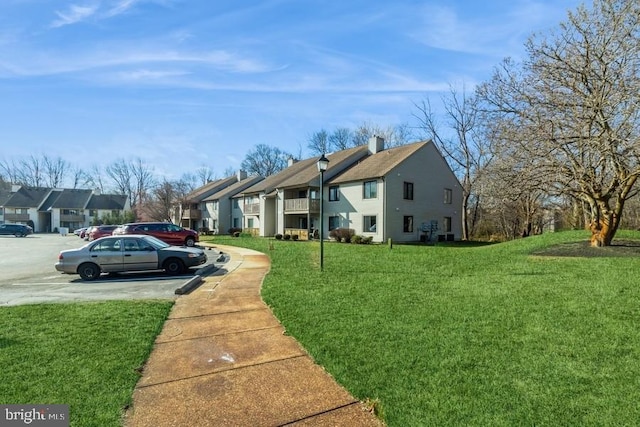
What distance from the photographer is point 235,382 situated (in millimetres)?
4273

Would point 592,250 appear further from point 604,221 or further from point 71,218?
point 71,218

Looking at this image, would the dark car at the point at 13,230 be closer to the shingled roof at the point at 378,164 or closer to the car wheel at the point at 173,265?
the shingled roof at the point at 378,164

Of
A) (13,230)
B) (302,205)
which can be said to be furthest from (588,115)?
(13,230)

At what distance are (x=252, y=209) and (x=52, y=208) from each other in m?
45.7

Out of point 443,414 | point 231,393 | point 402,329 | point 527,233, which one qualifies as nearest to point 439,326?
point 402,329

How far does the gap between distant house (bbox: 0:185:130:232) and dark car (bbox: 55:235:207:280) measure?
56835 mm

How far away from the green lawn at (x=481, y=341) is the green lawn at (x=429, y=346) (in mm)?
18

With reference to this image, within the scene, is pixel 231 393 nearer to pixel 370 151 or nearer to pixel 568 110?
pixel 568 110

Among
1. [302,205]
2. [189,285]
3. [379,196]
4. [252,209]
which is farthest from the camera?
[252,209]

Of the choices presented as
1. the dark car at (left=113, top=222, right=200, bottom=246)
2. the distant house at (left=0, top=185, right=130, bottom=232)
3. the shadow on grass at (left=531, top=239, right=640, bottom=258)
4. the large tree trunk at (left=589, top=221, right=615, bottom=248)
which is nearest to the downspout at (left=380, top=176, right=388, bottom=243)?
the shadow on grass at (left=531, top=239, right=640, bottom=258)

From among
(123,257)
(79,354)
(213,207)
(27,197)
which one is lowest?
(79,354)

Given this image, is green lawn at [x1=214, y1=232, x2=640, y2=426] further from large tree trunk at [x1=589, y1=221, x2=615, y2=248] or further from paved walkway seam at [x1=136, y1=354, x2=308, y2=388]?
large tree trunk at [x1=589, y1=221, x2=615, y2=248]

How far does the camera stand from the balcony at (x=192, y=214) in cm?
5075

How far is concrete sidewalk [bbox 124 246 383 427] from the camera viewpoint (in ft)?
11.5
